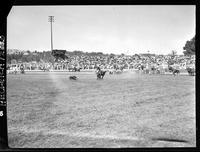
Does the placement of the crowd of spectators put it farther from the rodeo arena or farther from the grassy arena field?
the grassy arena field

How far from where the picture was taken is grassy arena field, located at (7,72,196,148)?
3004 millimetres

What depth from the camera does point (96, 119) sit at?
3389 millimetres

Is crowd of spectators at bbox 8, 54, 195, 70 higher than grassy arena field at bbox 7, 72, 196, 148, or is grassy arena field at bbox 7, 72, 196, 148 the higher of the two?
crowd of spectators at bbox 8, 54, 195, 70

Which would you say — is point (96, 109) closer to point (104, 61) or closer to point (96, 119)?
Answer: point (96, 119)

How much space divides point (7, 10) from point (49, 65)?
1171 mm

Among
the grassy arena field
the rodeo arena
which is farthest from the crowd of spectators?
the grassy arena field

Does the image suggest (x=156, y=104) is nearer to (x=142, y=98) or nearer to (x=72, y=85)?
(x=142, y=98)

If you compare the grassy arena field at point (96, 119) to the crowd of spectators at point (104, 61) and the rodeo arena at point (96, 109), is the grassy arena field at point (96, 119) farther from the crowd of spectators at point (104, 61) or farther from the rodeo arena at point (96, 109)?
the crowd of spectators at point (104, 61)

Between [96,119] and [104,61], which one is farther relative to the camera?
[104,61]

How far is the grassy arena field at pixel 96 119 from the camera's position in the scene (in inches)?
118

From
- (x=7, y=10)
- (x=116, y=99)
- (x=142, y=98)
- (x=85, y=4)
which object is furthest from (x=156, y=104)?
(x=7, y=10)

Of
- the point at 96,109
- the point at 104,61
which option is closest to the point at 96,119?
the point at 96,109

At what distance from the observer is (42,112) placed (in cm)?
341

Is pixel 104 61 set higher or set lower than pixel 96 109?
higher
